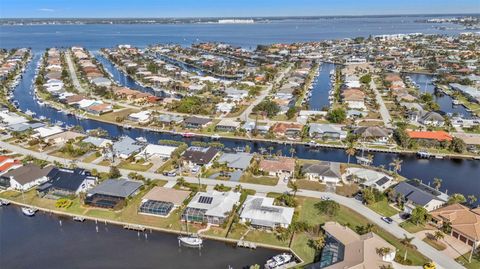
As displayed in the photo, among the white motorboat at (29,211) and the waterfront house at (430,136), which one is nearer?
the white motorboat at (29,211)

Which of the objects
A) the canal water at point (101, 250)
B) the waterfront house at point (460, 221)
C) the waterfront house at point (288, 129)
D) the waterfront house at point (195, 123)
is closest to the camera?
the canal water at point (101, 250)

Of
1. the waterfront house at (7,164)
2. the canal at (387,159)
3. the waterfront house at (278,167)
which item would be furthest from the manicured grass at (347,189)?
the waterfront house at (7,164)

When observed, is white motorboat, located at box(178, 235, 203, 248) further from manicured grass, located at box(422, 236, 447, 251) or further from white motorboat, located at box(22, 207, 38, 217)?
manicured grass, located at box(422, 236, 447, 251)

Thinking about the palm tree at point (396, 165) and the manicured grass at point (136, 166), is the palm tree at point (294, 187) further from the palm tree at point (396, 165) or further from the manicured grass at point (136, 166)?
the manicured grass at point (136, 166)

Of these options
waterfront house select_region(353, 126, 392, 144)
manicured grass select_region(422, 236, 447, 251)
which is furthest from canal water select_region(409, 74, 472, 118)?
manicured grass select_region(422, 236, 447, 251)

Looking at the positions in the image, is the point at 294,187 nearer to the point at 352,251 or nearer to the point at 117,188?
the point at 352,251

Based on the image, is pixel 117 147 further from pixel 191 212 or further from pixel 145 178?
pixel 191 212

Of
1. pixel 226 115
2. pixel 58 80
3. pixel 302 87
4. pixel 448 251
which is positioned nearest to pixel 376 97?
pixel 302 87

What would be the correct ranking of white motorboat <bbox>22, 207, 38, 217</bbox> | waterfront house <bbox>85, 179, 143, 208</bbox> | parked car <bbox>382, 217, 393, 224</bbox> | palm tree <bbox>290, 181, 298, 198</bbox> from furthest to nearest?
1. palm tree <bbox>290, 181, 298, 198</bbox>
2. waterfront house <bbox>85, 179, 143, 208</bbox>
3. white motorboat <bbox>22, 207, 38, 217</bbox>
4. parked car <bbox>382, 217, 393, 224</bbox>
